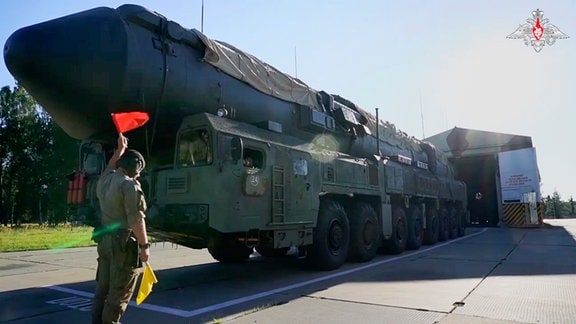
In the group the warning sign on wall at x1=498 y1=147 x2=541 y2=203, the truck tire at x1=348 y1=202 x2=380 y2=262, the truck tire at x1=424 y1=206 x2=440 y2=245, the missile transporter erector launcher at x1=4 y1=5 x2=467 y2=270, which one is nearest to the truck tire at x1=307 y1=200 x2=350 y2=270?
the missile transporter erector launcher at x1=4 y1=5 x2=467 y2=270

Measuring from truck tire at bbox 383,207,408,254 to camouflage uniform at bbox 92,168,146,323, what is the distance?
7549 mm

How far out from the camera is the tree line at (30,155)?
38.7 meters

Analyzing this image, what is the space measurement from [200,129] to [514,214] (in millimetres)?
19498

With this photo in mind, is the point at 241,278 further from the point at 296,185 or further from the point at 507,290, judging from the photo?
the point at 507,290

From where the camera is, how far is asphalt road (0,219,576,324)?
4348 mm

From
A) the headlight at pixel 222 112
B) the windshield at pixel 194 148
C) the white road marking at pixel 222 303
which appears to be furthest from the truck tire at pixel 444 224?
the windshield at pixel 194 148

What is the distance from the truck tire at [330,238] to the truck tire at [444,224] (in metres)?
6.95

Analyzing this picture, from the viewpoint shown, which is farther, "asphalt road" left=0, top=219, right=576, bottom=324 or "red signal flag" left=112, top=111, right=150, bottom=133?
"asphalt road" left=0, top=219, right=576, bottom=324

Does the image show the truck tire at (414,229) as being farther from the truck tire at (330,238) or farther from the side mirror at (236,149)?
the side mirror at (236,149)

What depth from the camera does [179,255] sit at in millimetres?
10352

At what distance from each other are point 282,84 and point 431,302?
421cm

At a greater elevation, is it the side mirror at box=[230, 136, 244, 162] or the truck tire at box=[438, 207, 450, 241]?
the side mirror at box=[230, 136, 244, 162]

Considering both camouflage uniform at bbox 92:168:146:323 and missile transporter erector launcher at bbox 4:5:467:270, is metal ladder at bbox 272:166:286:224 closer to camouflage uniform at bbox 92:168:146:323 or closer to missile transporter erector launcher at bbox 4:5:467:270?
missile transporter erector launcher at bbox 4:5:467:270

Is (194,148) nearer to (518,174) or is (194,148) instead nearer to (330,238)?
(330,238)
